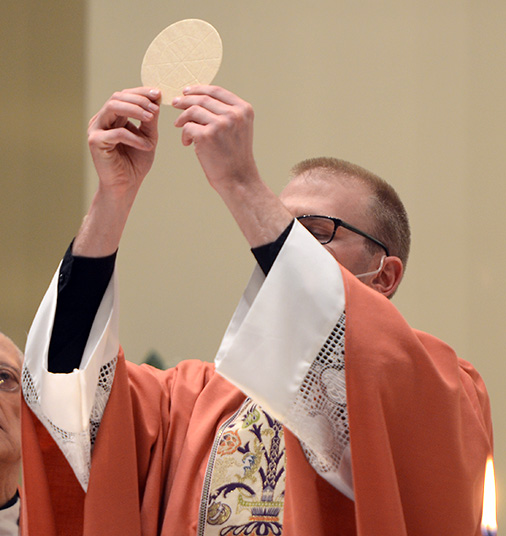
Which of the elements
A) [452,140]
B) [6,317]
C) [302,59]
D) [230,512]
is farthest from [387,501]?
[6,317]

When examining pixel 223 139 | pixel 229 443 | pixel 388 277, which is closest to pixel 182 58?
pixel 223 139

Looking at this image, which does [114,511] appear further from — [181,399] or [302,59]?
[302,59]

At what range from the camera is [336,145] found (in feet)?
13.7

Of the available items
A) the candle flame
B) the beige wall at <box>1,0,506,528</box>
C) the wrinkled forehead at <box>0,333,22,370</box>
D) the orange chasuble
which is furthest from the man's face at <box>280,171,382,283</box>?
the beige wall at <box>1,0,506,528</box>

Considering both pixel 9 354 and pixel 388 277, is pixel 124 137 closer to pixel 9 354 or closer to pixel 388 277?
pixel 388 277

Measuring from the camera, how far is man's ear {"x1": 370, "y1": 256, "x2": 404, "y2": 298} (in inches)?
92.7

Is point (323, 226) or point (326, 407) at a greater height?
point (323, 226)

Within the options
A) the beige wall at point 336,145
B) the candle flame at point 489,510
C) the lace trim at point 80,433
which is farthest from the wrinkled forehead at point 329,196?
the beige wall at point 336,145

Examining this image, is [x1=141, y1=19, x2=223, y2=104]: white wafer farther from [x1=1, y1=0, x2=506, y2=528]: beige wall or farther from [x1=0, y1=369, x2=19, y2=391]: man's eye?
[x1=1, y1=0, x2=506, y2=528]: beige wall

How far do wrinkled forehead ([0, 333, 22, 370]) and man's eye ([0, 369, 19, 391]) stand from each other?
33mm

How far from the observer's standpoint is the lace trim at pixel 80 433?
1886mm

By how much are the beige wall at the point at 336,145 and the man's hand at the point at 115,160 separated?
2286mm

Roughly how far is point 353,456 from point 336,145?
9.34 feet

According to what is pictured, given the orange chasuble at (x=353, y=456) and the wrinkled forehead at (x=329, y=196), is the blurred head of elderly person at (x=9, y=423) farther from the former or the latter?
the wrinkled forehead at (x=329, y=196)
